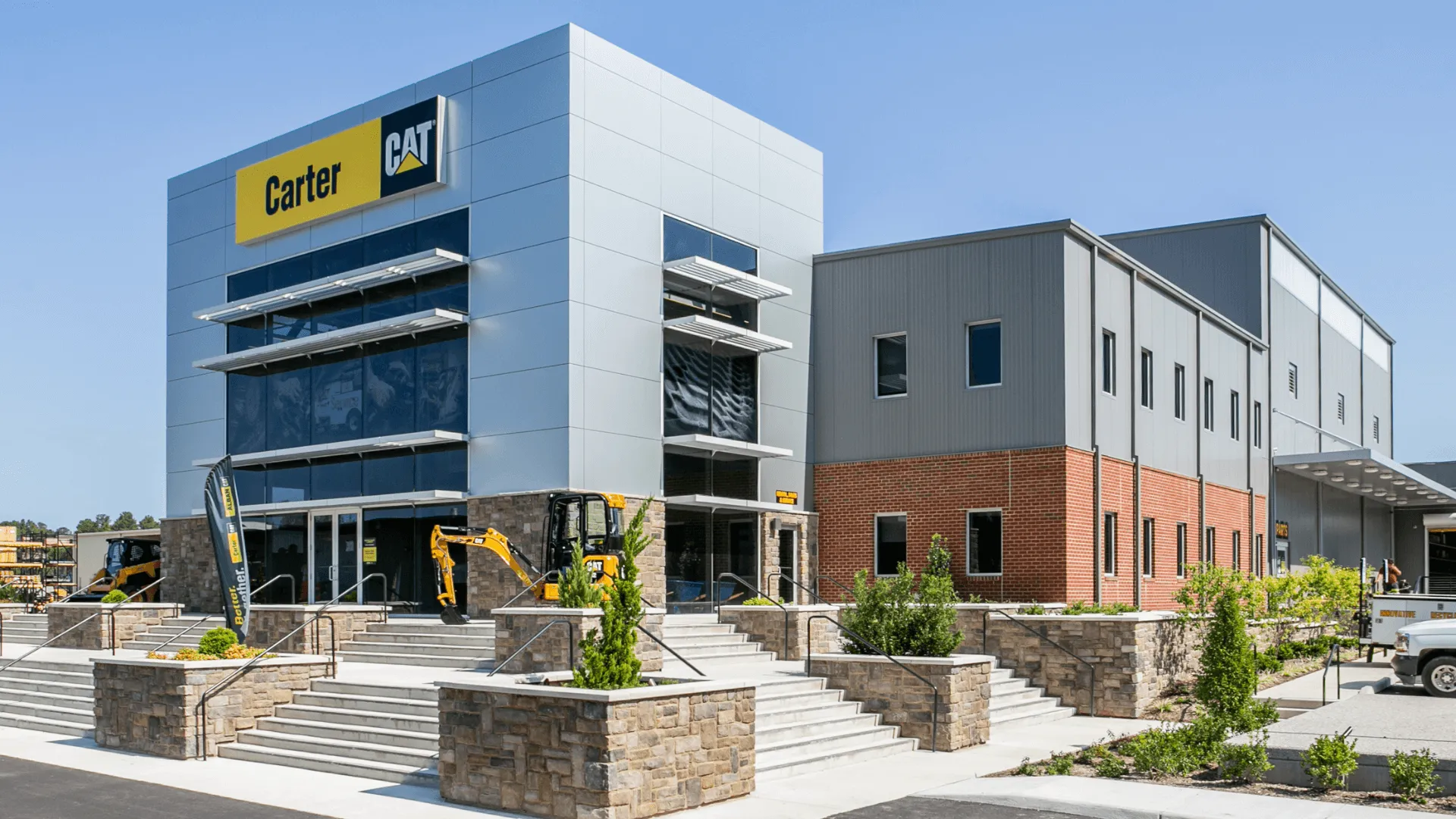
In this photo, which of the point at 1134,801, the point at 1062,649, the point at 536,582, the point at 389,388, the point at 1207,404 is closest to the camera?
the point at 1134,801

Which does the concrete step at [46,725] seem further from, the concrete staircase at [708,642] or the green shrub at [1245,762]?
the green shrub at [1245,762]

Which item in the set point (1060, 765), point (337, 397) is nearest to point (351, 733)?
point (1060, 765)

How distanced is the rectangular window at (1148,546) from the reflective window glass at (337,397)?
17055mm

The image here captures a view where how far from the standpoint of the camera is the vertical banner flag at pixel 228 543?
19188mm

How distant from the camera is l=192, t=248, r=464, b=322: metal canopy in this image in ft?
80.9

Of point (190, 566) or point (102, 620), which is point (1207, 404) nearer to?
point (190, 566)

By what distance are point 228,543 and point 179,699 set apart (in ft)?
12.8

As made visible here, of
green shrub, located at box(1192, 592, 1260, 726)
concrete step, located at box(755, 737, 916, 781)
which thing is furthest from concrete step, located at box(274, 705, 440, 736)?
green shrub, located at box(1192, 592, 1260, 726)

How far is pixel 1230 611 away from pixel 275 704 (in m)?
12.3

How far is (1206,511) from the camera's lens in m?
32.4

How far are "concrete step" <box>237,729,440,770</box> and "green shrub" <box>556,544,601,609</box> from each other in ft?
7.42

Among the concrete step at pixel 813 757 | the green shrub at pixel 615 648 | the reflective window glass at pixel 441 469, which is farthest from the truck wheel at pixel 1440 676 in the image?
the reflective window glass at pixel 441 469

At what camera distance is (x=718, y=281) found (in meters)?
25.8

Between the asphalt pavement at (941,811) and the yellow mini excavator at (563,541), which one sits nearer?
the asphalt pavement at (941,811)
